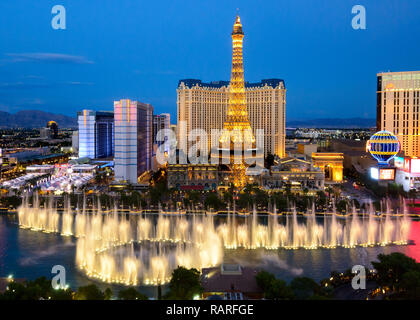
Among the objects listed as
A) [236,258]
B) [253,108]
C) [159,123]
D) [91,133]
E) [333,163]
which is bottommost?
[236,258]

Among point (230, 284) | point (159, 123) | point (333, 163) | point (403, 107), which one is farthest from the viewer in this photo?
point (159, 123)

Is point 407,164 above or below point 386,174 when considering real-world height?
above

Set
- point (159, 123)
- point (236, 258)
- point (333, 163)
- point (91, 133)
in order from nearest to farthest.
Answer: point (236, 258)
point (333, 163)
point (91, 133)
point (159, 123)

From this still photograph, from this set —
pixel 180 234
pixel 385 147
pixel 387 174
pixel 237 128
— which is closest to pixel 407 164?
pixel 387 174

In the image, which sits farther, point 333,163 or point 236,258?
point 333,163

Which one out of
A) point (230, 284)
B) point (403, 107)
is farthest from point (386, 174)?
point (230, 284)

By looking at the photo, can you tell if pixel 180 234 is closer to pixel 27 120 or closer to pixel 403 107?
pixel 403 107

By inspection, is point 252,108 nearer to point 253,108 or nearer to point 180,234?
point 253,108
